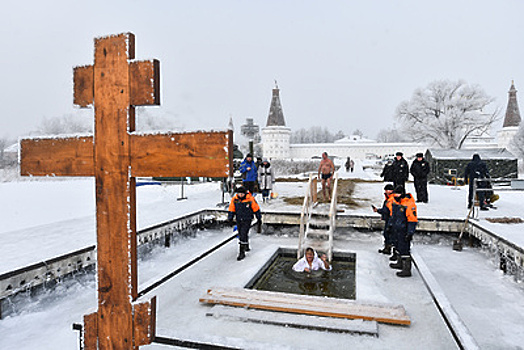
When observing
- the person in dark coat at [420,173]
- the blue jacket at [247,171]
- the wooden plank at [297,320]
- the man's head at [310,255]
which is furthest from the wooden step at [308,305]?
the person in dark coat at [420,173]

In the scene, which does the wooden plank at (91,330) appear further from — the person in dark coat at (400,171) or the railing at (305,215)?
the person in dark coat at (400,171)

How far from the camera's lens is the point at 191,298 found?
5148 mm

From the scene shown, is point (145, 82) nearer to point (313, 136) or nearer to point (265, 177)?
point (265, 177)

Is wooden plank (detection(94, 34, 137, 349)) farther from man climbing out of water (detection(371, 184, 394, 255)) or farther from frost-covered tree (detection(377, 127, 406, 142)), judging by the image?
frost-covered tree (detection(377, 127, 406, 142))

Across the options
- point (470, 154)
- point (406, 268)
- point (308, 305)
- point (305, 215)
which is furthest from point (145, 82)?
point (470, 154)

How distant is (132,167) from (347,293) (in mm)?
5017

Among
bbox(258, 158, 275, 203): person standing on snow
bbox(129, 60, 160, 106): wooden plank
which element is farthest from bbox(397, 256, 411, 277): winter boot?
bbox(258, 158, 275, 203): person standing on snow

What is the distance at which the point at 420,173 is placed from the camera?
10453 mm

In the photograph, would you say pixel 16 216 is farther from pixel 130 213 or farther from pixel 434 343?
pixel 434 343

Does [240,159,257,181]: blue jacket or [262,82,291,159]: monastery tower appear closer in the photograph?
[240,159,257,181]: blue jacket

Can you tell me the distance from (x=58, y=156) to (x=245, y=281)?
411cm

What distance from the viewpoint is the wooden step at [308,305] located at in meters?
4.29

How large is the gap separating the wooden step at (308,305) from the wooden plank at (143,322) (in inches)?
103

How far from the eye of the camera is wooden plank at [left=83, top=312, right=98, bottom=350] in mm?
2244
